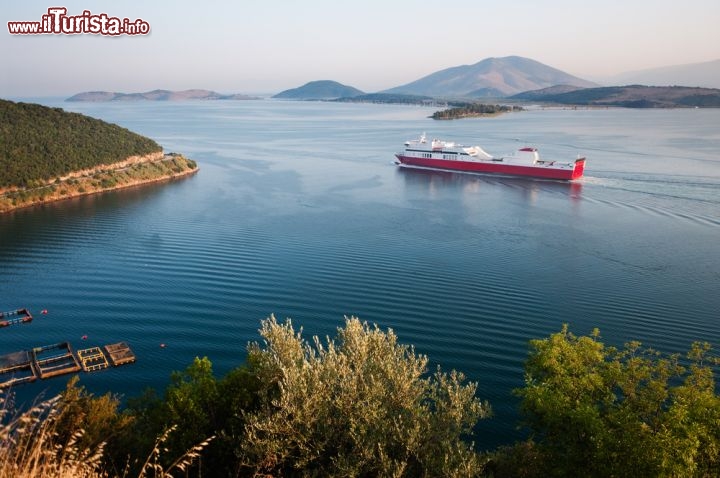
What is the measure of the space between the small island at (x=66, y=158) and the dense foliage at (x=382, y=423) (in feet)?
135

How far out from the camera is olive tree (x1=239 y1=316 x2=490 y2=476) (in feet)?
33.3

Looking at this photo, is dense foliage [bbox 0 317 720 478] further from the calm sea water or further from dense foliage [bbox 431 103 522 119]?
dense foliage [bbox 431 103 522 119]

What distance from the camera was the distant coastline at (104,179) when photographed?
150 feet

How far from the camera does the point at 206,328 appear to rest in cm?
2295

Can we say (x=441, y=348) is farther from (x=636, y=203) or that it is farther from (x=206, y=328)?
(x=636, y=203)

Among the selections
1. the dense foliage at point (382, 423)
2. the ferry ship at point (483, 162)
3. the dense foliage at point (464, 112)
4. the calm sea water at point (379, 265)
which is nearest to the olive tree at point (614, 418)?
the dense foliage at point (382, 423)

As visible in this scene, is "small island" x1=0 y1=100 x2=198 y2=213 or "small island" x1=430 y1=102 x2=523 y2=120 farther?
"small island" x1=430 y1=102 x2=523 y2=120

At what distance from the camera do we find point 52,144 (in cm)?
5494

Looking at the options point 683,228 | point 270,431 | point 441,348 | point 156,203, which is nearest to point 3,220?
point 156,203

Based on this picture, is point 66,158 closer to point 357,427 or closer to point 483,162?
point 483,162

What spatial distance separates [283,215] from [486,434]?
30049mm

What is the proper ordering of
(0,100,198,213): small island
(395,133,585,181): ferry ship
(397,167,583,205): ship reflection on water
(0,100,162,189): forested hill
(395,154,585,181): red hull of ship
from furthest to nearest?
1. (395,133,585,181): ferry ship
2. (395,154,585,181): red hull of ship
3. (397,167,583,205): ship reflection on water
4. (0,100,162,189): forested hill
5. (0,100,198,213): small island

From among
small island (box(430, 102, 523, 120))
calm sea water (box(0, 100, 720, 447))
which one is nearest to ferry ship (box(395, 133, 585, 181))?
calm sea water (box(0, 100, 720, 447))

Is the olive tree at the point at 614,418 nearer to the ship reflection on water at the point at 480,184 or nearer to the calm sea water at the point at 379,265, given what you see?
the calm sea water at the point at 379,265
